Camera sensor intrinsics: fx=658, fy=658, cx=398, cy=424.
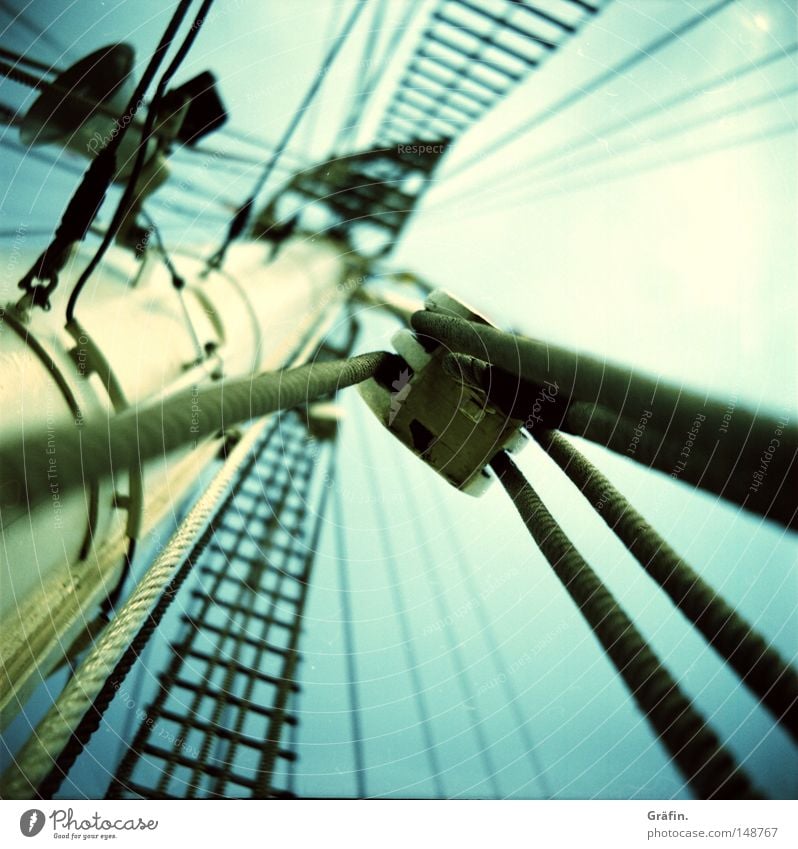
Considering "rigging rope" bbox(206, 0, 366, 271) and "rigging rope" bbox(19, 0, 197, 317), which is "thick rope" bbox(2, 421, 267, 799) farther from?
"rigging rope" bbox(206, 0, 366, 271)

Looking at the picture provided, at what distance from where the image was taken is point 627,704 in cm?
104

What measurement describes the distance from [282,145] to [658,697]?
3.52 ft

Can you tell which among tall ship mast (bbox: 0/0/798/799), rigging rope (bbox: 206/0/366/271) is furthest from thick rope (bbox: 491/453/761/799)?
rigging rope (bbox: 206/0/366/271)

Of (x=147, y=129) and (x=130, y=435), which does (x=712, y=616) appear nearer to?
(x=130, y=435)

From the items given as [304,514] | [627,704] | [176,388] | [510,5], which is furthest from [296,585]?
[510,5]

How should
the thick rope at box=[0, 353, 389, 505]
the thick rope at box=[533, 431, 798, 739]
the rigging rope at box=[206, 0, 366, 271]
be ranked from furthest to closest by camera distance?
1. the rigging rope at box=[206, 0, 366, 271]
2. the thick rope at box=[533, 431, 798, 739]
3. the thick rope at box=[0, 353, 389, 505]

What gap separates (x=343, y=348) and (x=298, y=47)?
31.6 inches

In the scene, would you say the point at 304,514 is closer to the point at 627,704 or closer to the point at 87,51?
the point at 627,704

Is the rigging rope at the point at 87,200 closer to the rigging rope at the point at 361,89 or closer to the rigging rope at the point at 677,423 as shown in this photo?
the rigging rope at the point at 361,89

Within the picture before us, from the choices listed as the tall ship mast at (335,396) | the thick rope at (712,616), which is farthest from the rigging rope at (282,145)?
the thick rope at (712,616)

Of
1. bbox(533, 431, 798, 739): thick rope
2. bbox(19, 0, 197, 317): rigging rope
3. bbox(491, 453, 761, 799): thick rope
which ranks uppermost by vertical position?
bbox(19, 0, 197, 317): rigging rope

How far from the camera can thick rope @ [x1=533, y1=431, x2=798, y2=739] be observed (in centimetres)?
91

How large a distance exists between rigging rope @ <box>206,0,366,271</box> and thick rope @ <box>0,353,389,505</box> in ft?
1.32

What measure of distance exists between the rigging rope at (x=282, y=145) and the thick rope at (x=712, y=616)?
2.57ft
